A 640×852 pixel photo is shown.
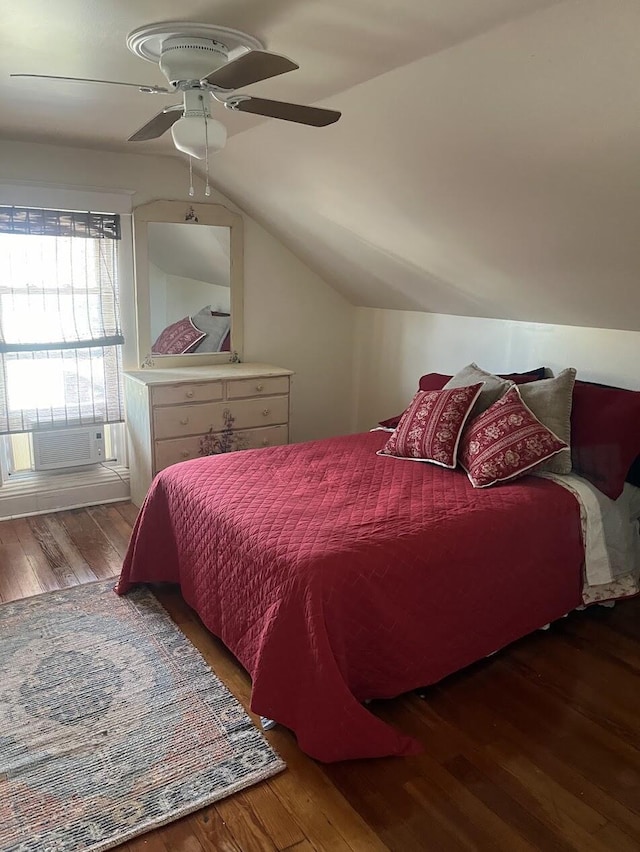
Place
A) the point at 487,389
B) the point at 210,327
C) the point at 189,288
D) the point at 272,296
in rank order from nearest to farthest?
the point at 487,389, the point at 189,288, the point at 210,327, the point at 272,296

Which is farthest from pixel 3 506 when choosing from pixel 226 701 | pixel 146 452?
pixel 226 701

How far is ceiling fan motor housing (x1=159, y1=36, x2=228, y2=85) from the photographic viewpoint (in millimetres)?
1983

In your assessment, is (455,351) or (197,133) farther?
(455,351)

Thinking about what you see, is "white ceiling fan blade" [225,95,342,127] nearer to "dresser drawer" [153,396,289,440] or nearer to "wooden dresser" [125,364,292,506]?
"wooden dresser" [125,364,292,506]

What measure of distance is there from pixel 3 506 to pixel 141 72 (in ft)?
8.59

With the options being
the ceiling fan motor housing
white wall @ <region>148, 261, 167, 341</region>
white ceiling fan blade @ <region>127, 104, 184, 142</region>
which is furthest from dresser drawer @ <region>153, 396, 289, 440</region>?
the ceiling fan motor housing

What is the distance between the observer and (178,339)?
167 inches

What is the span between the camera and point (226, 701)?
2.29 m

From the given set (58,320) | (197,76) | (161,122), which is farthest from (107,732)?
(58,320)

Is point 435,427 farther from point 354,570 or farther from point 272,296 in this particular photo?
point 272,296

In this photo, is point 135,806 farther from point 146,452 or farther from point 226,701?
point 146,452

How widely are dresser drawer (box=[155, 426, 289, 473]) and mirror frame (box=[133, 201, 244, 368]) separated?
607mm

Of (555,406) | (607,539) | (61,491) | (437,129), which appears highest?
(437,129)

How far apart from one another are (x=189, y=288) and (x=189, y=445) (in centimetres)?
104
